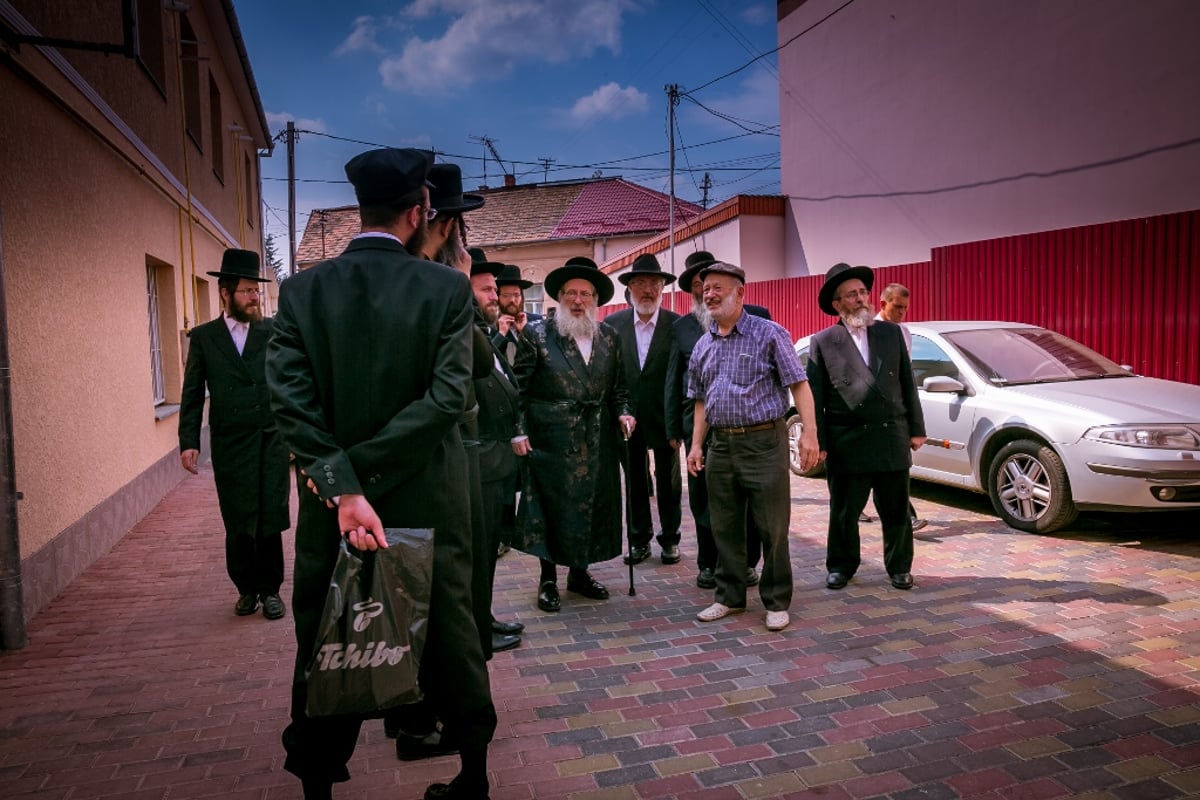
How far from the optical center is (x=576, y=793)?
295 centimetres

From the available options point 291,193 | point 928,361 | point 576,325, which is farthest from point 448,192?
point 291,193

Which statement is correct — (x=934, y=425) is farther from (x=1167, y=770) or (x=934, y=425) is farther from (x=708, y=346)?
(x=1167, y=770)

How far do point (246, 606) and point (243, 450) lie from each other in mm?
935

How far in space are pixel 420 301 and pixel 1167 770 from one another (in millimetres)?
3019

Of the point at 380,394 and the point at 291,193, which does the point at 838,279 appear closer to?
the point at 380,394

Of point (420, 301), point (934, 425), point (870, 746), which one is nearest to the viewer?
point (420, 301)

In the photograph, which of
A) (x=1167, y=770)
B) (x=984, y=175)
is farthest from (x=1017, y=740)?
(x=984, y=175)

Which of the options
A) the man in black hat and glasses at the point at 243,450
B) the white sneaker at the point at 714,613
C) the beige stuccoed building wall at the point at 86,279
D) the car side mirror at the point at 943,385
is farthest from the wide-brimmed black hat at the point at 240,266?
the car side mirror at the point at 943,385

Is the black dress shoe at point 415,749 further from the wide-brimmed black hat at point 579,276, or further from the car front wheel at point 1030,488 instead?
the car front wheel at point 1030,488

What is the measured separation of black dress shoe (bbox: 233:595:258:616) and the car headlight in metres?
5.81

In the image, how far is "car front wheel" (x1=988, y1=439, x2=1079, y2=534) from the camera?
6320 mm

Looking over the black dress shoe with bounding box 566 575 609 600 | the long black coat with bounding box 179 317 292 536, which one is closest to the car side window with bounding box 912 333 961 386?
the black dress shoe with bounding box 566 575 609 600

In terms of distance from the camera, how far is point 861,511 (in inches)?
208

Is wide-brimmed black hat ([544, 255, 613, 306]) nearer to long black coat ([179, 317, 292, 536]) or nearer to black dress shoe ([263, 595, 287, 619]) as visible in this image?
long black coat ([179, 317, 292, 536])
